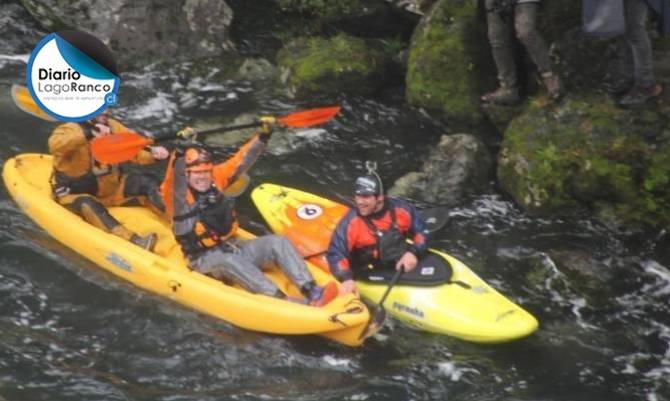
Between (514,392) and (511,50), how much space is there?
138 inches

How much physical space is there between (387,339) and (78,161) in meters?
2.98

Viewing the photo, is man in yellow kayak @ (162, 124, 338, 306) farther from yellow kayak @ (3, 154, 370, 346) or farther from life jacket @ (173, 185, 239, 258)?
yellow kayak @ (3, 154, 370, 346)

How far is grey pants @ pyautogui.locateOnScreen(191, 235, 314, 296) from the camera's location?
19.7 feet

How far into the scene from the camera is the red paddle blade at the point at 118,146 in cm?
645

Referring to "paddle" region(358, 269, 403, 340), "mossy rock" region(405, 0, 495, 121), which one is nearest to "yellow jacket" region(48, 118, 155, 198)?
"paddle" region(358, 269, 403, 340)

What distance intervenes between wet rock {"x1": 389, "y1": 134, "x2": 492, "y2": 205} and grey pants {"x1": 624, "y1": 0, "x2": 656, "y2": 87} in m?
1.65

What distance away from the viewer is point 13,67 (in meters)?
9.75

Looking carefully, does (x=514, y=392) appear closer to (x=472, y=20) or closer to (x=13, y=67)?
(x=472, y=20)

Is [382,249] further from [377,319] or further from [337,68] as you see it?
[337,68]

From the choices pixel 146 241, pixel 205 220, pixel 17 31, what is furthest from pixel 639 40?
pixel 17 31

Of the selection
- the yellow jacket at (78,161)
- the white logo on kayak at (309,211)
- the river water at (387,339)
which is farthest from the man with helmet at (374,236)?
the yellow jacket at (78,161)

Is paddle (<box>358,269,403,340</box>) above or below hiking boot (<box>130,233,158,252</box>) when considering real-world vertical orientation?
above

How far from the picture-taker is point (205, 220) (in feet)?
20.3

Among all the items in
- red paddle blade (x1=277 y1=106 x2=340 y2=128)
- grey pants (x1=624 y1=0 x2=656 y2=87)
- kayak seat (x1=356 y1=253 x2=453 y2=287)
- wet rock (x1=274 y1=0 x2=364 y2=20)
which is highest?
grey pants (x1=624 y1=0 x2=656 y2=87)
